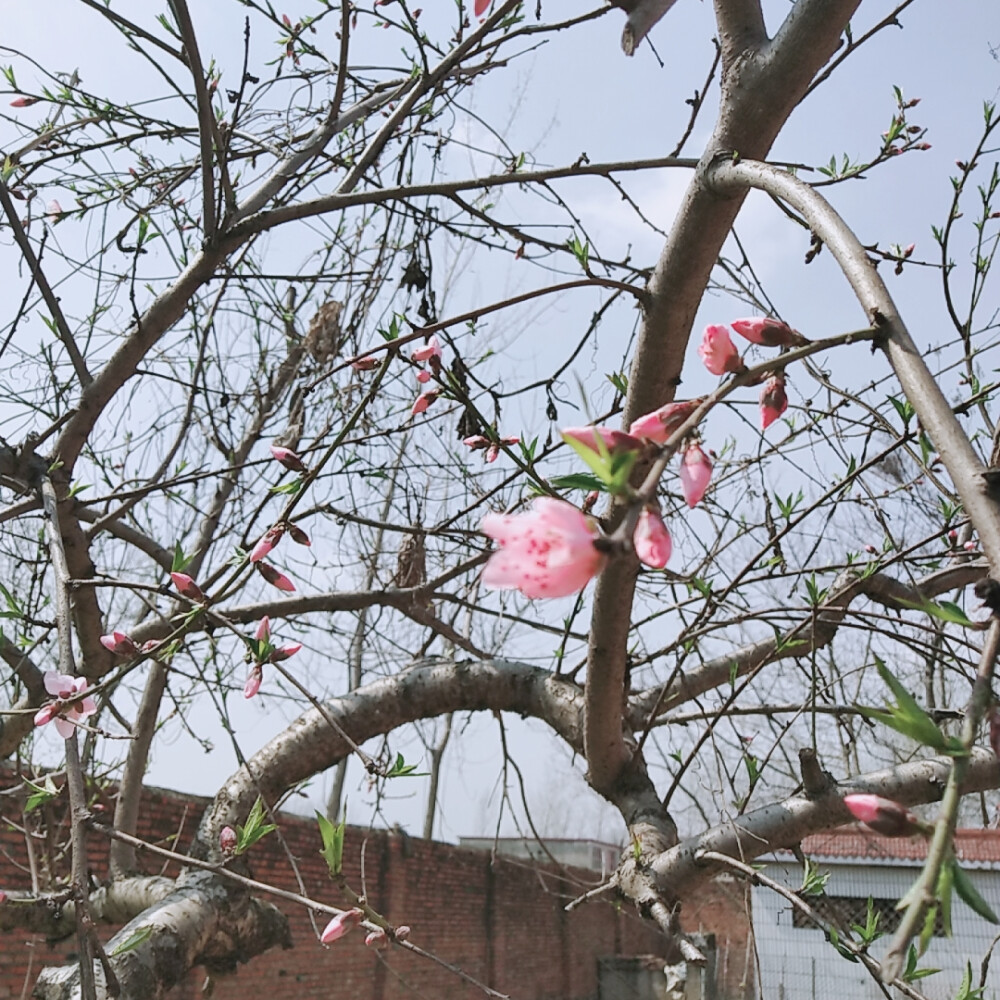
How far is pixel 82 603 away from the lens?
7.84ft

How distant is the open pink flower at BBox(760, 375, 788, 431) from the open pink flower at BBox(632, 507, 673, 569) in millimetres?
257

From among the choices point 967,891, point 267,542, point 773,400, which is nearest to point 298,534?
point 267,542

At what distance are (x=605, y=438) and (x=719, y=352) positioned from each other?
22 cm

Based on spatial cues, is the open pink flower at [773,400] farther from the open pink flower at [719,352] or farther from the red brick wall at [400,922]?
the red brick wall at [400,922]

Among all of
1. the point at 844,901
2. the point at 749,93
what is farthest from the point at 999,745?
the point at 844,901

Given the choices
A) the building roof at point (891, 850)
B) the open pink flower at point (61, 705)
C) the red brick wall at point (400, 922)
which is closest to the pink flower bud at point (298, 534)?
the open pink flower at point (61, 705)

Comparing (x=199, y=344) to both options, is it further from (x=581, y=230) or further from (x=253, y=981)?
(x=253, y=981)

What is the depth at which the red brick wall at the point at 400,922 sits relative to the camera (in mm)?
5676

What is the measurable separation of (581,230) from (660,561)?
2.18 m

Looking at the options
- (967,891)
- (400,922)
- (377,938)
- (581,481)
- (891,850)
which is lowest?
(400,922)

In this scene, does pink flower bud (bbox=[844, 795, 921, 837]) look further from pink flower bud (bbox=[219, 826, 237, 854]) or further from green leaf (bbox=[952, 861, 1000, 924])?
pink flower bud (bbox=[219, 826, 237, 854])

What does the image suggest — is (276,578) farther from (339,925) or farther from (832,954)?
(832,954)

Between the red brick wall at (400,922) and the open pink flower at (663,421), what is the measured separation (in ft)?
14.3

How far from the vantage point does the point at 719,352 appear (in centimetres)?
73
